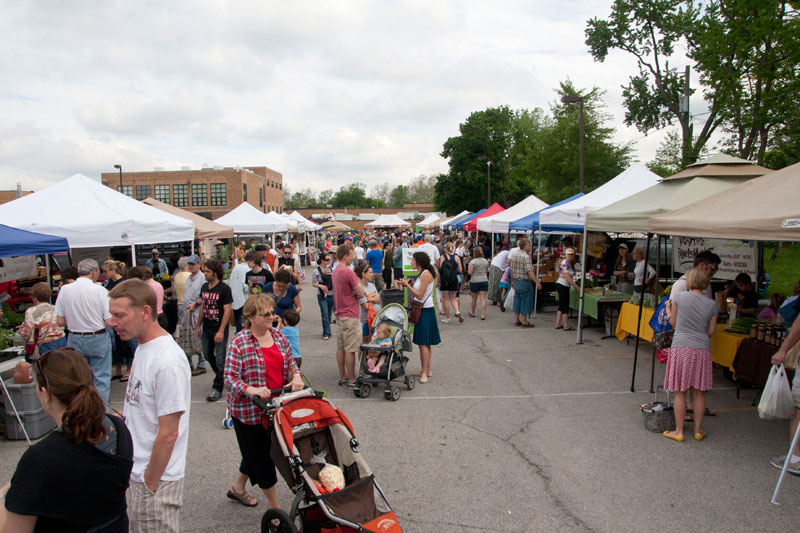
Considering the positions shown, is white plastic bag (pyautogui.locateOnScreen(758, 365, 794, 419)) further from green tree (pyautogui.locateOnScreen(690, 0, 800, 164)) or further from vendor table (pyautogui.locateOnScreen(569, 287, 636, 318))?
green tree (pyautogui.locateOnScreen(690, 0, 800, 164))

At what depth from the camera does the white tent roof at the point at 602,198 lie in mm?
10610

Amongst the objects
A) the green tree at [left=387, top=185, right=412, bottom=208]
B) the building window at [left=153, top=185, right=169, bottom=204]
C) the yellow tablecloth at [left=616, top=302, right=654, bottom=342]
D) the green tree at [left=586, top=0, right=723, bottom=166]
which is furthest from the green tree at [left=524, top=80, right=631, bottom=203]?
the green tree at [left=387, top=185, right=412, bottom=208]

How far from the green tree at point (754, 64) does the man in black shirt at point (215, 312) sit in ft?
57.0

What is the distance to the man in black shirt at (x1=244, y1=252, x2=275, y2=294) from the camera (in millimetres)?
8461

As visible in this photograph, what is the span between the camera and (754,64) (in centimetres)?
1678

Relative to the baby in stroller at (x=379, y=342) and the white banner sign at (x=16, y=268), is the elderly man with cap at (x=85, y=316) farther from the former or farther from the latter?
the white banner sign at (x=16, y=268)

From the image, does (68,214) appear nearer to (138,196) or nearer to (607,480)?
(607,480)

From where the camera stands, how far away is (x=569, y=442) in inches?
212

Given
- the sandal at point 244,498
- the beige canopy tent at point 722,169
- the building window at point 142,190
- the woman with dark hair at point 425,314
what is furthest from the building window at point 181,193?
the sandal at point 244,498

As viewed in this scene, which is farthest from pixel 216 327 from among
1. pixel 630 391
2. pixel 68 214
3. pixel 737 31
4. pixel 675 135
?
pixel 675 135

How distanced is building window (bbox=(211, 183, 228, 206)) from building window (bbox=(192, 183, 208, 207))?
3.27 ft

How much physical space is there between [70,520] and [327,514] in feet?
4.92

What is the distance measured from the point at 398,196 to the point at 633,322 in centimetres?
12669

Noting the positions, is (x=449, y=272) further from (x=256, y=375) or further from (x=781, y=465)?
(x=256, y=375)
